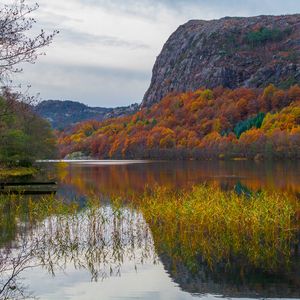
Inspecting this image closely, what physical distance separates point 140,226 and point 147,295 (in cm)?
915

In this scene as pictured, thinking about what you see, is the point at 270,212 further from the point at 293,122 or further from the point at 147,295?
the point at 293,122

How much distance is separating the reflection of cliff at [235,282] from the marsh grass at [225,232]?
701mm

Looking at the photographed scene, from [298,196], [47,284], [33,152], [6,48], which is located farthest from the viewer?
[33,152]

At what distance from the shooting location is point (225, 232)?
928 inches

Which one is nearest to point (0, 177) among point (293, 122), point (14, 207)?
point (14, 207)

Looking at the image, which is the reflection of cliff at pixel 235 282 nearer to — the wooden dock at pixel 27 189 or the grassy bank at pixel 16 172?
the wooden dock at pixel 27 189

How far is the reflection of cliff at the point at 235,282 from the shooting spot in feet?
51.8

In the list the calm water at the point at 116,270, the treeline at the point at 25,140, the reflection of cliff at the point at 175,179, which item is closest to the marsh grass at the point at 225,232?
the calm water at the point at 116,270

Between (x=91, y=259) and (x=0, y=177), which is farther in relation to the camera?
(x=0, y=177)

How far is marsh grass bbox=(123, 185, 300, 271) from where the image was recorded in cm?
1995

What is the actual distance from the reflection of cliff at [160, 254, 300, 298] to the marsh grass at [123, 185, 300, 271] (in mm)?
701

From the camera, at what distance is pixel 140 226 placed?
25.0 meters

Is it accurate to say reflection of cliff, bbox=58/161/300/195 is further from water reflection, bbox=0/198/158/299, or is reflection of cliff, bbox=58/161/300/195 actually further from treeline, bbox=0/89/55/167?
water reflection, bbox=0/198/158/299

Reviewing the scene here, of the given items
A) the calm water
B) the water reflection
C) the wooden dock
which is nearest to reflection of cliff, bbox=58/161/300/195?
the wooden dock
